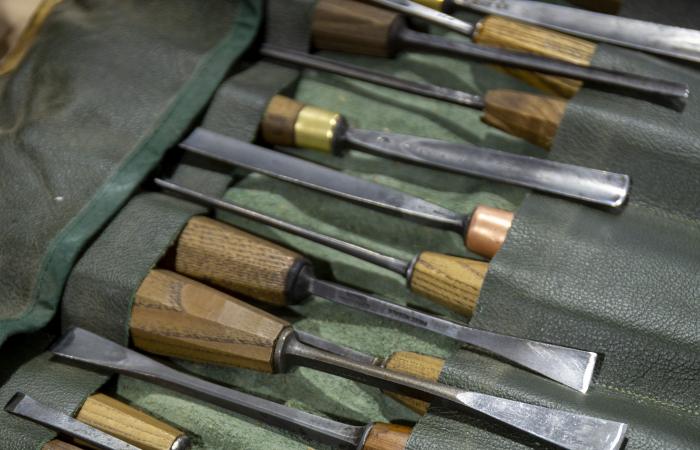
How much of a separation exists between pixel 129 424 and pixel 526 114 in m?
0.65

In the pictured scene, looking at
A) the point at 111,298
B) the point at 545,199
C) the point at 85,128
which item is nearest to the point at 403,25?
the point at 545,199

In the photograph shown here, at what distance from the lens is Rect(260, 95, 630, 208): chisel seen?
1037 millimetres

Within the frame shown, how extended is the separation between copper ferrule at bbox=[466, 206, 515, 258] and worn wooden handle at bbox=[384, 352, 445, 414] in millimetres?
156

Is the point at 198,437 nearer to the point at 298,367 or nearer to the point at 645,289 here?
the point at 298,367

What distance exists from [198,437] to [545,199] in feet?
1.71

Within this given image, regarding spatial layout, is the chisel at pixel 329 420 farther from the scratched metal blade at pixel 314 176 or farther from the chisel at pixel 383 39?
the chisel at pixel 383 39

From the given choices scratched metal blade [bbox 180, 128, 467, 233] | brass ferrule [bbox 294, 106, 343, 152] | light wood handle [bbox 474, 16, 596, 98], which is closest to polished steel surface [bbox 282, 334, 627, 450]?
Result: scratched metal blade [bbox 180, 128, 467, 233]

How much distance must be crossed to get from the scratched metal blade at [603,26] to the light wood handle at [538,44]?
0.05ft

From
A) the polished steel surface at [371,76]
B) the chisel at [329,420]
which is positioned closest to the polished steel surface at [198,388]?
the chisel at [329,420]

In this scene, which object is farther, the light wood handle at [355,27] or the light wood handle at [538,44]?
the light wood handle at [355,27]

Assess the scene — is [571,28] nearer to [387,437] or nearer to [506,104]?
[506,104]

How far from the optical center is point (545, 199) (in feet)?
3.42

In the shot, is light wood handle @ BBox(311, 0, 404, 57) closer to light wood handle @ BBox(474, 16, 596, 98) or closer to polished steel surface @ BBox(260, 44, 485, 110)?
polished steel surface @ BBox(260, 44, 485, 110)

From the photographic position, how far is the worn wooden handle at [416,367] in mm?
934
